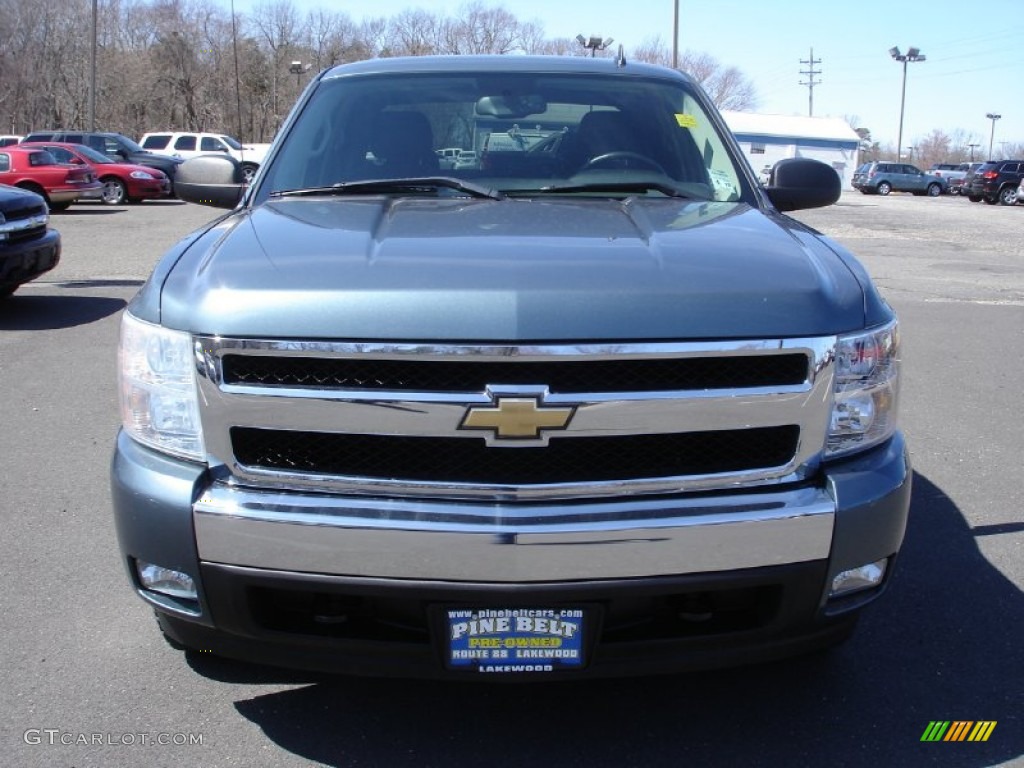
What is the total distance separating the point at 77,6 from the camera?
59875 millimetres

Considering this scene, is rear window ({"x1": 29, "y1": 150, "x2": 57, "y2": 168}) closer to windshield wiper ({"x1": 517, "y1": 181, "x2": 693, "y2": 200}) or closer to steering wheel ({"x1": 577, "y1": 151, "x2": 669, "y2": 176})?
steering wheel ({"x1": 577, "y1": 151, "x2": 669, "y2": 176})

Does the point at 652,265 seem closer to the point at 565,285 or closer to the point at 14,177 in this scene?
the point at 565,285

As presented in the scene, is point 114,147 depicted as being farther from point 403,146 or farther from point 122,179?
point 403,146

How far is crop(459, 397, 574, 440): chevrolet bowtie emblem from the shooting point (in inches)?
90.2

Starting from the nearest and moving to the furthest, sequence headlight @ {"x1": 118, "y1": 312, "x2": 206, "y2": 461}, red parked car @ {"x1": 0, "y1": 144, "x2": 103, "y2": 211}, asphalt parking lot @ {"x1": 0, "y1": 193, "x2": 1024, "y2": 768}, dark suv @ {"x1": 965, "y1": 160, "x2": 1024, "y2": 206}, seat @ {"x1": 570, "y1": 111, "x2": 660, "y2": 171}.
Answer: headlight @ {"x1": 118, "y1": 312, "x2": 206, "y2": 461} < asphalt parking lot @ {"x1": 0, "y1": 193, "x2": 1024, "y2": 768} < seat @ {"x1": 570, "y1": 111, "x2": 660, "y2": 171} < red parked car @ {"x1": 0, "y1": 144, "x2": 103, "y2": 211} < dark suv @ {"x1": 965, "y1": 160, "x2": 1024, "y2": 206}

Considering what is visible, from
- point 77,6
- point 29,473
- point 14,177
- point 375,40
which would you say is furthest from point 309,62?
point 29,473

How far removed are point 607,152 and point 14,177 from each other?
21.8 metres

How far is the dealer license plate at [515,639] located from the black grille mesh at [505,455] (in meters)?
0.31

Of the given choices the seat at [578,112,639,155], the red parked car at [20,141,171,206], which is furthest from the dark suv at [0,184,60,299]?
the red parked car at [20,141,171,206]

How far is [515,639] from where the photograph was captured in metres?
2.40

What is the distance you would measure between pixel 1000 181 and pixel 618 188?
4159cm

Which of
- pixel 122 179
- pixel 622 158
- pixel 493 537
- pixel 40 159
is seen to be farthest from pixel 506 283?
pixel 122 179

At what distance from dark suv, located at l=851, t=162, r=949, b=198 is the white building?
473 inches

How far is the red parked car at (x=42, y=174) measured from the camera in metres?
22.2
